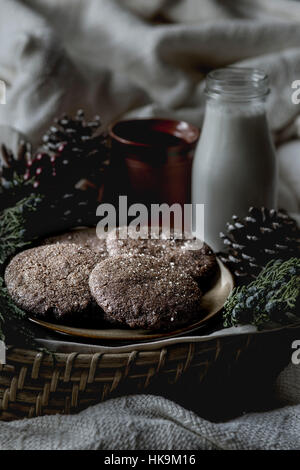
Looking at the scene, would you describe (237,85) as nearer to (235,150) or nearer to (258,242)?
(235,150)

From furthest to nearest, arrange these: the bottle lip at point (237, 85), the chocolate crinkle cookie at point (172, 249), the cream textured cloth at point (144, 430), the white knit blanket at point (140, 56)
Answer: the white knit blanket at point (140, 56), the bottle lip at point (237, 85), the chocolate crinkle cookie at point (172, 249), the cream textured cloth at point (144, 430)

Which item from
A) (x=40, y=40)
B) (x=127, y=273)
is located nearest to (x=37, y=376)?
(x=127, y=273)

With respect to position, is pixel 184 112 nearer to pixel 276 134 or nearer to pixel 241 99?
pixel 276 134

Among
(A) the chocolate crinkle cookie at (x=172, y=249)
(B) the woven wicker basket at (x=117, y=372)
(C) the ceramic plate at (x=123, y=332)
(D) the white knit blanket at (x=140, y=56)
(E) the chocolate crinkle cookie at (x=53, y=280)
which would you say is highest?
(D) the white knit blanket at (x=140, y=56)

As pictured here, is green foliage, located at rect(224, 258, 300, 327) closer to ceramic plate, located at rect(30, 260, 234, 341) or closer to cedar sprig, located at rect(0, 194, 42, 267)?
ceramic plate, located at rect(30, 260, 234, 341)

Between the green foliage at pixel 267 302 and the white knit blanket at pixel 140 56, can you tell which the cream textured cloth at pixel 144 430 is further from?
the white knit blanket at pixel 140 56

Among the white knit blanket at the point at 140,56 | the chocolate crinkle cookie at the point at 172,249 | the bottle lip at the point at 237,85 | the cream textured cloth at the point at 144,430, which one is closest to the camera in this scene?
the cream textured cloth at the point at 144,430

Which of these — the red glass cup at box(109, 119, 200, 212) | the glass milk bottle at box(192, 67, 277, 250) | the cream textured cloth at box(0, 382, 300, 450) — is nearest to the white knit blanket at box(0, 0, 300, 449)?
the red glass cup at box(109, 119, 200, 212)

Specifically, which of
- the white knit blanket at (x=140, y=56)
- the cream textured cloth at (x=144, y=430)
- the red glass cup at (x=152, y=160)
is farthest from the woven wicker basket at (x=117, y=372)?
the white knit blanket at (x=140, y=56)
